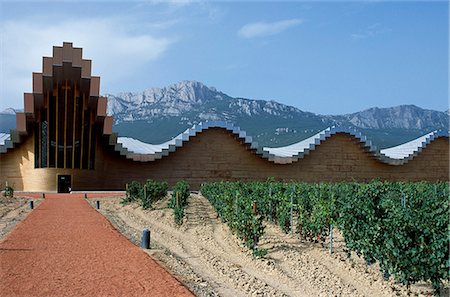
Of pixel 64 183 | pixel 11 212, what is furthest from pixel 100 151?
pixel 11 212

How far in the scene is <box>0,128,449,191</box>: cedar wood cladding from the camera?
114ft

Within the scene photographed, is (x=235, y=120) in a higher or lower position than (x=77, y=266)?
higher

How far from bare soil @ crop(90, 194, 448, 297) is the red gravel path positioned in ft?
1.93

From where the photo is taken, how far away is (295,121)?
182 m

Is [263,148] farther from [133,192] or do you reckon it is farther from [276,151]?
[133,192]

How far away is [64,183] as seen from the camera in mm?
35188

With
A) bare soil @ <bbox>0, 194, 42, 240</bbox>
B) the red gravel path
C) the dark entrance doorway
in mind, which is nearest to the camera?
the red gravel path

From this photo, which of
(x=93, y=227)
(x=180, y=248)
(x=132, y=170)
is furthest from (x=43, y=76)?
(x=180, y=248)

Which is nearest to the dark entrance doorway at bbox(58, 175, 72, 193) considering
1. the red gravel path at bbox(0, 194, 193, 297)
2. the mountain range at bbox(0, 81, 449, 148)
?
the red gravel path at bbox(0, 194, 193, 297)

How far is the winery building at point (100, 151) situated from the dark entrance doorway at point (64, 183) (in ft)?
0.26

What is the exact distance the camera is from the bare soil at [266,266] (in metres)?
8.26

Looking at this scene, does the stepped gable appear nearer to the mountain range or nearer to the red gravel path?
the red gravel path

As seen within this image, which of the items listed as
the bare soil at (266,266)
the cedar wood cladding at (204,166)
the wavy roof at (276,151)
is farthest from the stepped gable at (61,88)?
the bare soil at (266,266)

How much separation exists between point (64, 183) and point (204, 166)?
11.3 meters
